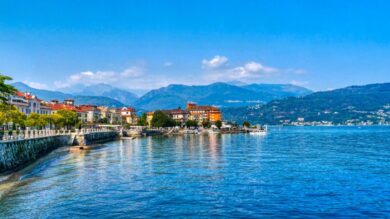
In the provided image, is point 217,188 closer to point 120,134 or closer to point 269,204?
point 269,204

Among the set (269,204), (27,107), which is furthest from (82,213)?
(27,107)

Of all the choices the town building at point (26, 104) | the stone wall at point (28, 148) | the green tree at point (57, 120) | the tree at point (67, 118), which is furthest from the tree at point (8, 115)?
the town building at point (26, 104)

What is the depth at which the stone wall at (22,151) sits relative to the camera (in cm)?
4334

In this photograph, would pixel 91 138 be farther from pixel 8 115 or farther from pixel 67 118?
pixel 8 115

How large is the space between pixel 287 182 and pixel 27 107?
4593 inches

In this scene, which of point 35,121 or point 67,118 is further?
point 67,118

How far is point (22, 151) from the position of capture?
171 ft

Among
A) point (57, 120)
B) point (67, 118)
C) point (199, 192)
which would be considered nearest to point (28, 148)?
point (199, 192)

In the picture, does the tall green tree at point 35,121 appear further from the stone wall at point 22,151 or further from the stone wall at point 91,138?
the stone wall at point 22,151

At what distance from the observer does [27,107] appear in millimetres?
138250

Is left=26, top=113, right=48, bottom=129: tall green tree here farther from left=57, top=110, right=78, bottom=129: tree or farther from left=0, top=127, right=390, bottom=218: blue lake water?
left=0, top=127, right=390, bottom=218: blue lake water

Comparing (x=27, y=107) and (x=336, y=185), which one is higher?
(x=27, y=107)

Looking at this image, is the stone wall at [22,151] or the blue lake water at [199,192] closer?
the blue lake water at [199,192]

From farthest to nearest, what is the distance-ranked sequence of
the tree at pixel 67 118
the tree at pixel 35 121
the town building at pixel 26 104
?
the town building at pixel 26 104, the tree at pixel 67 118, the tree at pixel 35 121
